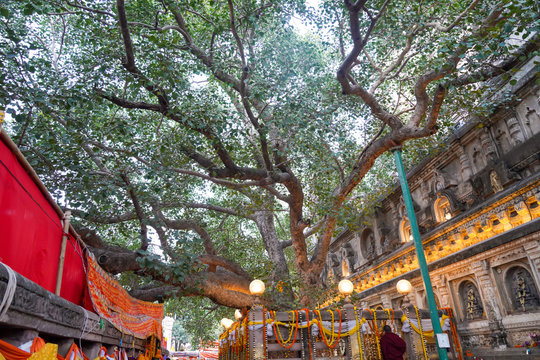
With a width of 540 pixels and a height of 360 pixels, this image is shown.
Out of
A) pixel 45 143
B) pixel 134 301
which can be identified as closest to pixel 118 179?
pixel 45 143

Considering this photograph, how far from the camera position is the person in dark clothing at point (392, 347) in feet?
22.4

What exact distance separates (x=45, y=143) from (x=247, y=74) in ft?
15.2

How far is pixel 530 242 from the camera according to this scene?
25.5 ft

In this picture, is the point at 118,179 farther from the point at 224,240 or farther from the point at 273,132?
the point at 224,240

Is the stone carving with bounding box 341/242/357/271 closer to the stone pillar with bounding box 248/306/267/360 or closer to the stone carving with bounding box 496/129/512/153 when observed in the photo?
the stone carving with bounding box 496/129/512/153

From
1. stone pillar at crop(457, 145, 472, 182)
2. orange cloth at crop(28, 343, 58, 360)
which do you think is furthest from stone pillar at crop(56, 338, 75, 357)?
stone pillar at crop(457, 145, 472, 182)

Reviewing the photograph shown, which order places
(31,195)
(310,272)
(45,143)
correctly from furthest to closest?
(310,272) → (45,143) → (31,195)

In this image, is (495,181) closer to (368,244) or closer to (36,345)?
(368,244)

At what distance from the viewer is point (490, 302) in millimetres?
8680

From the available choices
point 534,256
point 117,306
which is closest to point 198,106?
point 117,306

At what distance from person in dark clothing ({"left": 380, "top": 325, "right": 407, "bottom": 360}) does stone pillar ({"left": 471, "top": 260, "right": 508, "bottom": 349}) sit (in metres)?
3.08

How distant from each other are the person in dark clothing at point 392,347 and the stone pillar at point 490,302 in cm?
308

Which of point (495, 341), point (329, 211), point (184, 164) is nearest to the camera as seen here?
point (495, 341)

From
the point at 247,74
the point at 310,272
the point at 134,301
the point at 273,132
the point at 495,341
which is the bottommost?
the point at 495,341
